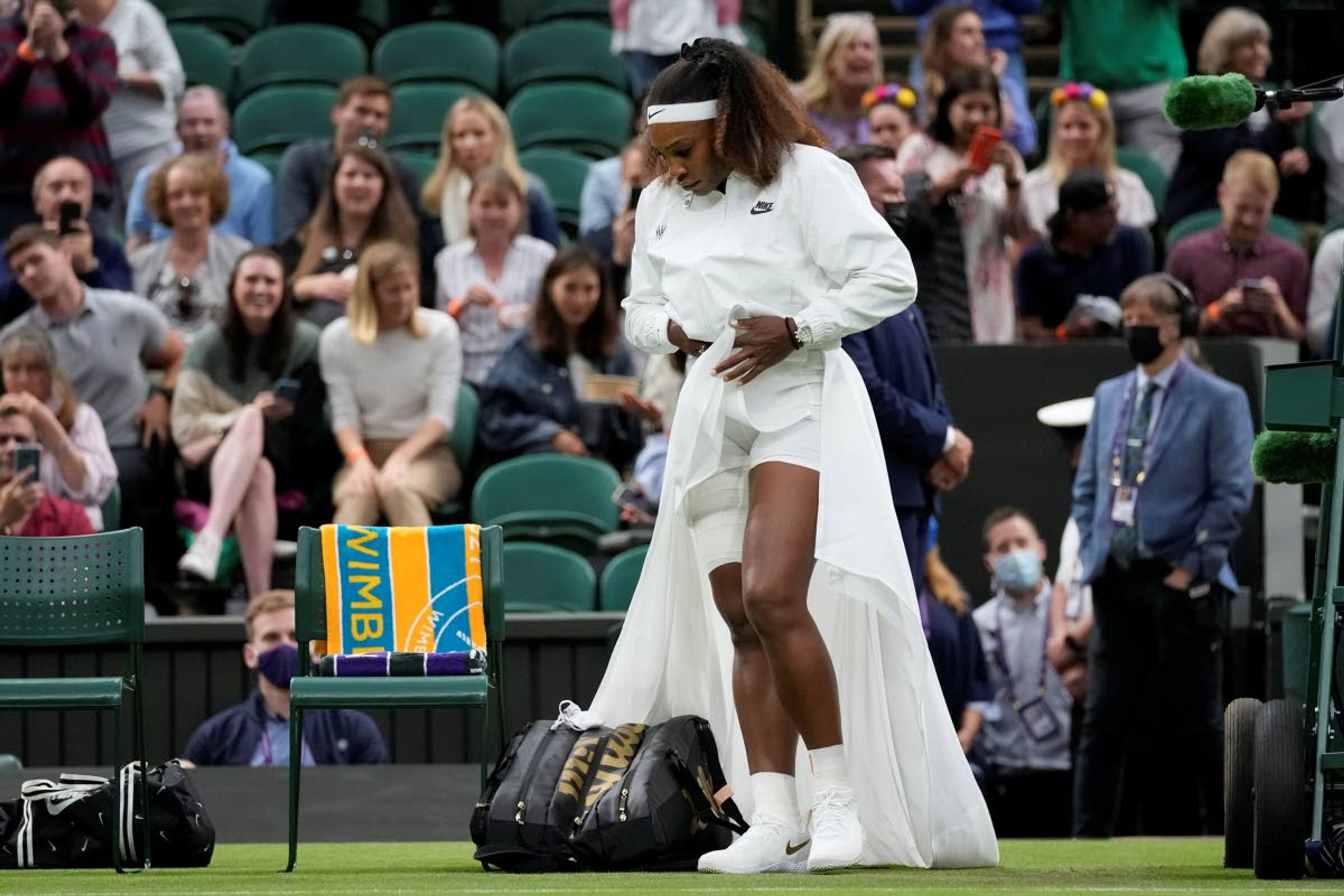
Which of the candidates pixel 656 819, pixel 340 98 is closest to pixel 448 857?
pixel 656 819

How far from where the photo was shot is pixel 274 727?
869cm

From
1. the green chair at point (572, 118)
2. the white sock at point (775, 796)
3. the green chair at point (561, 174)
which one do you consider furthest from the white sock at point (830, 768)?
the green chair at point (572, 118)

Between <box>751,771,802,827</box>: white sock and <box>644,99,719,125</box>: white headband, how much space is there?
59.0 inches

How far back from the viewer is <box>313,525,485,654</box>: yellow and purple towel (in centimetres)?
690

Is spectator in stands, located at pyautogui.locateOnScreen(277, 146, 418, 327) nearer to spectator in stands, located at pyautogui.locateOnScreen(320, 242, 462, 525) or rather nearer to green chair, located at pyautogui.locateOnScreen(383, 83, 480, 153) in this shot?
spectator in stands, located at pyautogui.locateOnScreen(320, 242, 462, 525)

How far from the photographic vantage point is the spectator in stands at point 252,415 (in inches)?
388

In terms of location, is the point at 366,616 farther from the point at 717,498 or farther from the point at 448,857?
the point at 717,498

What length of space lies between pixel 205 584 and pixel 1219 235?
4.71 m

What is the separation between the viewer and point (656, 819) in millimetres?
5727

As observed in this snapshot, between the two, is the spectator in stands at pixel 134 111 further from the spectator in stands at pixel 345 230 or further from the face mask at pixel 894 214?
the face mask at pixel 894 214

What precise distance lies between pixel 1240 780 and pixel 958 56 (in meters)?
7.18

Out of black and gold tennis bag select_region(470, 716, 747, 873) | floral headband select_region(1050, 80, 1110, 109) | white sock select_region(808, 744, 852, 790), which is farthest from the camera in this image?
floral headband select_region(1050, 80, 1110, 109)

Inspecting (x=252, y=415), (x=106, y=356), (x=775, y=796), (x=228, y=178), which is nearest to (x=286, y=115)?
(x=228, y=178)

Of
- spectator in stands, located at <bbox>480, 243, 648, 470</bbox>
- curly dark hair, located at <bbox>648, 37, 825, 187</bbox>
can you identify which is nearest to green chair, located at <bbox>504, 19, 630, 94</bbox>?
spectator in stands, located at <bbox>480, 243, 648, 470</bbox>
